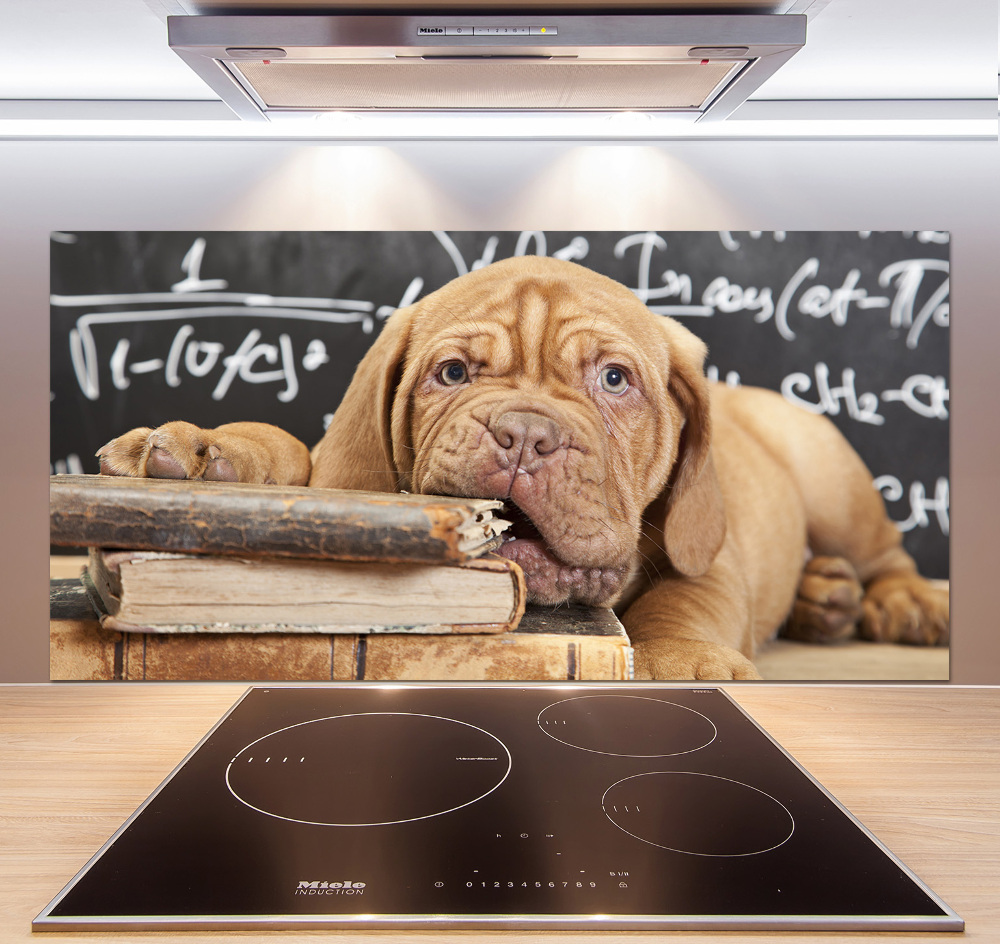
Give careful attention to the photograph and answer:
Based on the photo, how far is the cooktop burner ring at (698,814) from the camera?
31.2 inches

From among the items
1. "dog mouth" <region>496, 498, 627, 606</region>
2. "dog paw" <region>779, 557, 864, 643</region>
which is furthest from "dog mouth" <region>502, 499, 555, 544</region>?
"dog paw" <region>779, 557, 864, 643</region>

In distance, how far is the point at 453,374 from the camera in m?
1.47

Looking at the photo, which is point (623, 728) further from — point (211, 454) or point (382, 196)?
point (382, 196)

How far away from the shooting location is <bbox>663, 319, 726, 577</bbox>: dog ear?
60.1 inches

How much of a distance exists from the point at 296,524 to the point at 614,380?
630mm

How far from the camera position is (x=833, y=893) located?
2.35ft

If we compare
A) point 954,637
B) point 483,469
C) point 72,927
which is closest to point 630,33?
point 483,469

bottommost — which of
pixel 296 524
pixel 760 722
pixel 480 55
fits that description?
pixel 760 722

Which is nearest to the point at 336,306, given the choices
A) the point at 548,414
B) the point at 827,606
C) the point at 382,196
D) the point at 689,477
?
the point at 382,196

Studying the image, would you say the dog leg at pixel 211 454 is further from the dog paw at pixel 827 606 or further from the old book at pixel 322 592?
the dog paw at pixel 827 606

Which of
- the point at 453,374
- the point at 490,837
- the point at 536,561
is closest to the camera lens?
the point at 490,837

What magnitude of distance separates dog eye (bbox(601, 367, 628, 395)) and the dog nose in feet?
0.59

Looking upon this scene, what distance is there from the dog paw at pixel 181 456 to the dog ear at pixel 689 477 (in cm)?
76

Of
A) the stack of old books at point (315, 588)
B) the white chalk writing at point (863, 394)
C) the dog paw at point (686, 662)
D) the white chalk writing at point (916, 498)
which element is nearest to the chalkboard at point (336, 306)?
the white chalk writing at point (863, 394)
